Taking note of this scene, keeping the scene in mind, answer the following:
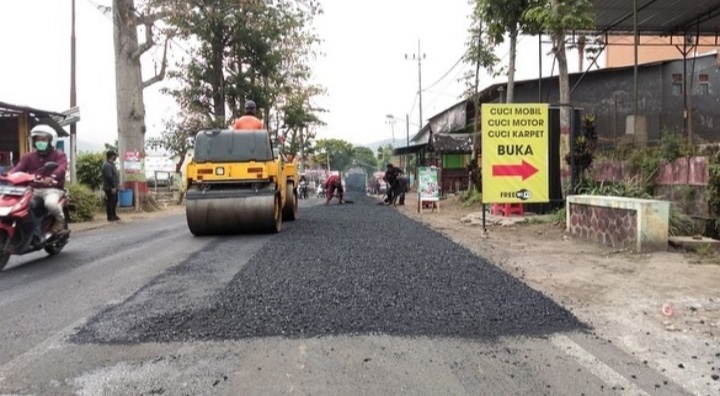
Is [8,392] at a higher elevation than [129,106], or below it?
below

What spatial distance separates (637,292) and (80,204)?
14334mm

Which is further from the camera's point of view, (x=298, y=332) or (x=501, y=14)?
(x=501, y=14)

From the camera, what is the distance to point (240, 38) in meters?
26.6

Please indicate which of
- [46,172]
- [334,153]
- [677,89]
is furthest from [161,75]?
[334,153]

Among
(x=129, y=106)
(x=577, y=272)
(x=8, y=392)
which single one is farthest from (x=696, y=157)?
(x=129, y=106)

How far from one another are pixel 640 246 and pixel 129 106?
679 inches

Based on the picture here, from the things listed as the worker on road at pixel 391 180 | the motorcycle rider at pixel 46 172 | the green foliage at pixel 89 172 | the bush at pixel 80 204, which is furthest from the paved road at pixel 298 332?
the green foliage at pixel 89 172

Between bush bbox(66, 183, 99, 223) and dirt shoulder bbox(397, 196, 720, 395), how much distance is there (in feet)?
35.6

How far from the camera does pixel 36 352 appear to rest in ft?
13.7

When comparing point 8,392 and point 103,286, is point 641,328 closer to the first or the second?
point 8,392

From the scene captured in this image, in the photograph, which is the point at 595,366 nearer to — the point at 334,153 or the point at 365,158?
the point at 334,153

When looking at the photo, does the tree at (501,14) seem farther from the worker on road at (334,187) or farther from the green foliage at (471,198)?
the worker on road at (334,187)

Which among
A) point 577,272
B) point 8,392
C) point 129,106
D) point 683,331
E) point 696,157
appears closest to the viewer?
point 8,392

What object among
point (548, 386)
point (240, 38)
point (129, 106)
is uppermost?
point (240, 38)
